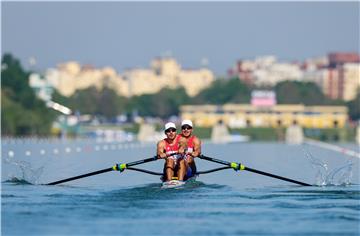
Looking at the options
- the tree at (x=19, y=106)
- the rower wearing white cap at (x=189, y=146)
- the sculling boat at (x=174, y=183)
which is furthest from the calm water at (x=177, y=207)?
the tree at (x=19, y=106)

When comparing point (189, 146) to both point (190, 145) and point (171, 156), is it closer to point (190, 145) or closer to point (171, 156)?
point (190, 145)

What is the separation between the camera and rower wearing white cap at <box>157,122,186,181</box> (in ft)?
108

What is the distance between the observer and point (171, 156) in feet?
108

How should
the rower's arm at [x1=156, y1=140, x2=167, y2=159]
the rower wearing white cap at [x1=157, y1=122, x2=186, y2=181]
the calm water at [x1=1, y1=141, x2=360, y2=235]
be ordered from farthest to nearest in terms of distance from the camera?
the rower's arm at [x1=156, y1=140, x2=167, y2=159]
the rower wearing white cap at [x1=157, y1=122, x2=186, y2=181]
the calm water at [x1=1, y1=141, x2=360, y2=235]

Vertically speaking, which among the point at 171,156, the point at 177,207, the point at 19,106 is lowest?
the point at 177,207

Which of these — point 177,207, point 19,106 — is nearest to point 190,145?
point 177,207

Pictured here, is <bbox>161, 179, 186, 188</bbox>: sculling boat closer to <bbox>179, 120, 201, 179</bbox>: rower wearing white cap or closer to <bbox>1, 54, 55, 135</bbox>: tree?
<bbox>179, 120, 201, 179</bbox>: rower wearing white cap

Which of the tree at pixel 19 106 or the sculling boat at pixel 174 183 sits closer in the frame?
the sculling boat at pixel 174 183

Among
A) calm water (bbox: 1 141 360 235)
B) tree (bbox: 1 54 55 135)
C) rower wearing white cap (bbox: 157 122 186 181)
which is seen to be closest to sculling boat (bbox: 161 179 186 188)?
rower wearing white cap (bbox: 157 122 186 181)

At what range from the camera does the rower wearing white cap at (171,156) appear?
108ft

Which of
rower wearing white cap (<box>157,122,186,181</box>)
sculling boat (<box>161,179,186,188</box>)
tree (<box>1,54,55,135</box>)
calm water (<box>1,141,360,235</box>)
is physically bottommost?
calm water (<box>1,141,360,235</box>)

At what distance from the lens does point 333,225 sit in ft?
87.1

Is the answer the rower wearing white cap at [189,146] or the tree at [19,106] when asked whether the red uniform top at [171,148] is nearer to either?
the rower wearing white cap at [189,146]

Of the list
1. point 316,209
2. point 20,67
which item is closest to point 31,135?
point 20,67
